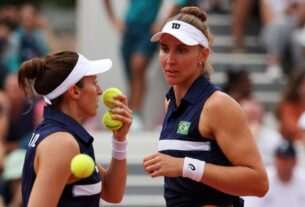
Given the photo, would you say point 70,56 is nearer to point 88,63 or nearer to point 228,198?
point 88,63

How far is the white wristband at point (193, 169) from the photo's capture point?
4.65 meters

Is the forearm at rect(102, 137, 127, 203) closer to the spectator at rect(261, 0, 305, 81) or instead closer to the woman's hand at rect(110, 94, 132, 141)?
the woman's hand at rect(110, 94, 132, 141)

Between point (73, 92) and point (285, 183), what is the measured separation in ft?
12.6

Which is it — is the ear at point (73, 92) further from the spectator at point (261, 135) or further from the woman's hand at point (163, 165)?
the spectator at point (261, 135)

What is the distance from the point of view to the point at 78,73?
471 cm

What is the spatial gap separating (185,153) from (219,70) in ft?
19.4

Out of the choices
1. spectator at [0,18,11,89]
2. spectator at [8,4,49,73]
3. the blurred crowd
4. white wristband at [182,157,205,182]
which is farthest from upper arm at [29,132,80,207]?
spectator at [8,4,49,73]

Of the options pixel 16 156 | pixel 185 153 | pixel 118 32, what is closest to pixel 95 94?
pixel 185 153

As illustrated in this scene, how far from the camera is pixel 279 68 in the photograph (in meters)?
10.5

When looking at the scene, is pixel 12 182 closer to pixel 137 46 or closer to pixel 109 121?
pixel 137 46

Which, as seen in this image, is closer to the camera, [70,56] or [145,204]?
[70,56]

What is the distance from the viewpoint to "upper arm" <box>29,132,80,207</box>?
4445mm

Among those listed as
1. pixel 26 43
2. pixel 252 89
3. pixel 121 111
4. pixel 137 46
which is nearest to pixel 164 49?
pixel 121 111

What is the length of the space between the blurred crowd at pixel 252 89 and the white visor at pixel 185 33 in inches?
133
